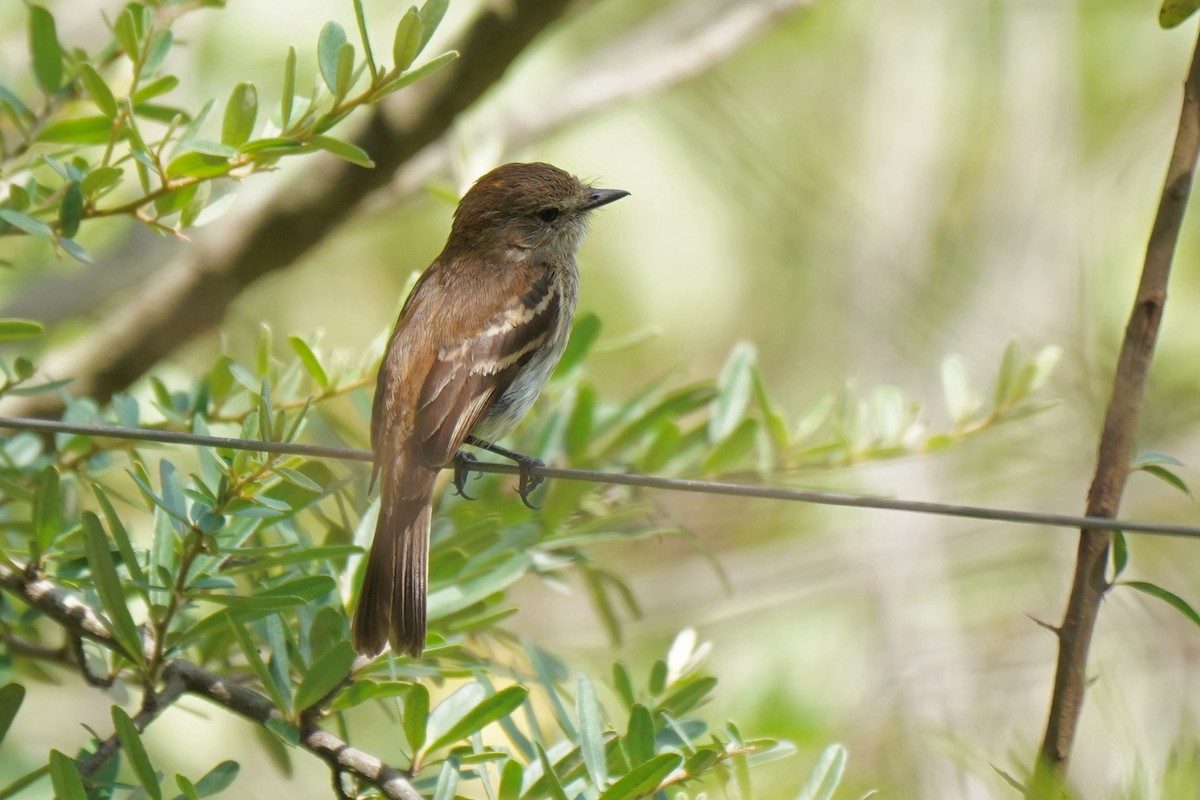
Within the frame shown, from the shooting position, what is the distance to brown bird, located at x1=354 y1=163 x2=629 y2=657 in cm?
249

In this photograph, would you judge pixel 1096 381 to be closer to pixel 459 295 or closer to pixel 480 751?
pixel 459 295

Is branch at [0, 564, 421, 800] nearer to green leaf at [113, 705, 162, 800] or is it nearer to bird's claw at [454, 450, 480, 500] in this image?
green leaf at [113, 705, 162, 800]

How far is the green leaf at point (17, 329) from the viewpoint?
2.29m

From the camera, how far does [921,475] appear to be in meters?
5.89

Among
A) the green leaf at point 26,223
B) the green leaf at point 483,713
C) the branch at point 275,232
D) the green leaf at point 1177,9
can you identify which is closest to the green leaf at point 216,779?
the green leaf at point 483,713

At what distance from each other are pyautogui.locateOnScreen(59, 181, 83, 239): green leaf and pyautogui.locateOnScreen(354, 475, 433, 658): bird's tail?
797 mm

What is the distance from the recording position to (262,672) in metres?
2.01

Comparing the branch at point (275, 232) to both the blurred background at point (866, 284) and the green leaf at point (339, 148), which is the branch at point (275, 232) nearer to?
the blurred background at point (866, 284)

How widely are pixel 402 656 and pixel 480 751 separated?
275 millimetres

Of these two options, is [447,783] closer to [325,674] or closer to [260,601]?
[325,674]

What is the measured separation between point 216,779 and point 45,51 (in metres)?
1.47

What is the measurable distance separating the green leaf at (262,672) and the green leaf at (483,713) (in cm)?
24

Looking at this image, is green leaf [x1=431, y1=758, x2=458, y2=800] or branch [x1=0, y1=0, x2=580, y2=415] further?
branch [x1=0, y1=0, x2=580, y2=415]

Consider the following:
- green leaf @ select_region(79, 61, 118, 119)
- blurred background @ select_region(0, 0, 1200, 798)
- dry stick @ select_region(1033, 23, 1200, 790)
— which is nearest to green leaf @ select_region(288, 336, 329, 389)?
green leaf @ select_region(79, 61, 118, 119)
